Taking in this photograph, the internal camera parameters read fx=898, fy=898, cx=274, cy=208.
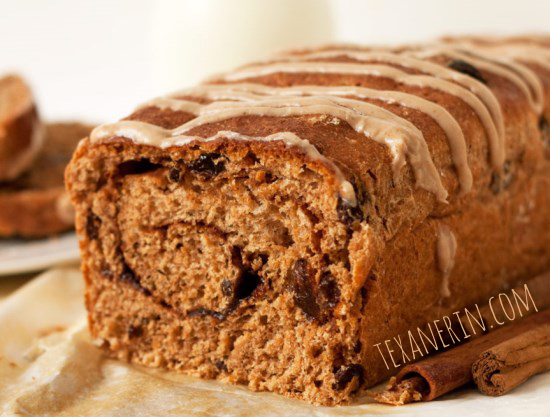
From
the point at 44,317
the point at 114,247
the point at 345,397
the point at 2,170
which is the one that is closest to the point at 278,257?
the point at 345,397

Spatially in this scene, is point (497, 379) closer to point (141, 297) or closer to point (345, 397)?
point (345, 397)

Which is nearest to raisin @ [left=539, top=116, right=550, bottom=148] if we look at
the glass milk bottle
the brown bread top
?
the brown bread top

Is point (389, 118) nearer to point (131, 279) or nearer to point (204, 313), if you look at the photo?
point (204, 313)

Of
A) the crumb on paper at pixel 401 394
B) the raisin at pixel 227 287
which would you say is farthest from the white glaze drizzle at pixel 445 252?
the raisin at pixel 227 287

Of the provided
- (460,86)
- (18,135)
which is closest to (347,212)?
(460,86)

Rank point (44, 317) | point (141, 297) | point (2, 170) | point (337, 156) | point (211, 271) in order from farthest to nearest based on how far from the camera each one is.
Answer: point (2, 170), point (44, 317), point (141, 297), point (211, 271), point (337, 156)

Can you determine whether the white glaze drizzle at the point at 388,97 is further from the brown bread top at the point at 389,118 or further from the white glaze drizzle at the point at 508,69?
the white glaze drizzle at the point at 508,69

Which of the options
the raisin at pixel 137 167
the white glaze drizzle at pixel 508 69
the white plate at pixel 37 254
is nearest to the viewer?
the raisin at pixel 137 167
